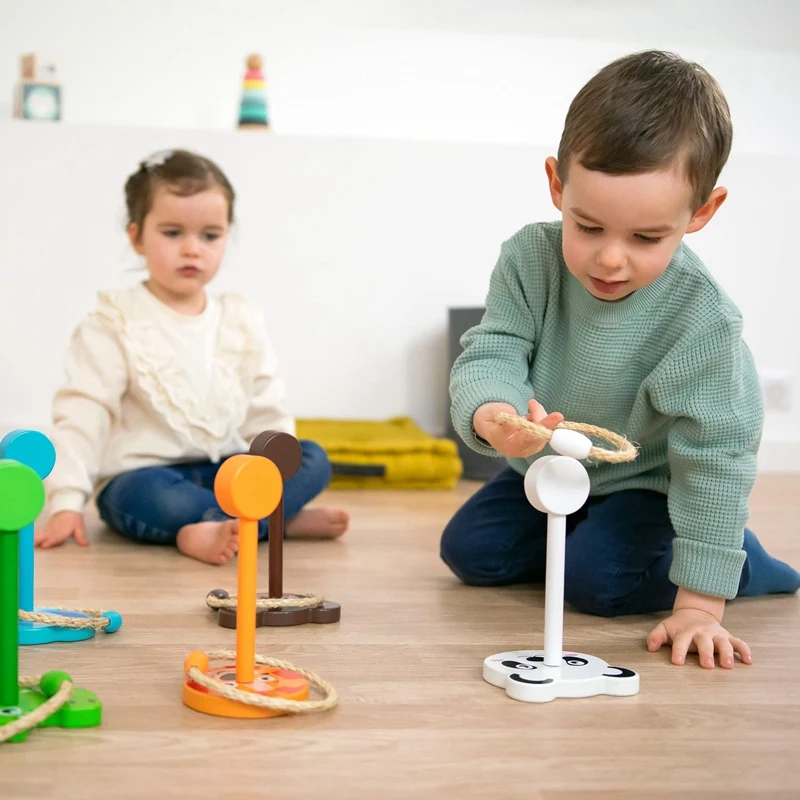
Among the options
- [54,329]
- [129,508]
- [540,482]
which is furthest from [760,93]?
[540,482]

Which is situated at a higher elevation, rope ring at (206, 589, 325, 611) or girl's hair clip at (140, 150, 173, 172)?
girl's hair clip at (140, 150, 173, 172)

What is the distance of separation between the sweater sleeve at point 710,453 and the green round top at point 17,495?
0.60m

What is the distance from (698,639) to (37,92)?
1880 mm

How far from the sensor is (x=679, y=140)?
933 millimetres

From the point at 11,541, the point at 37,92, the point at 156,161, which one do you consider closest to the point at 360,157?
the point at 37,92

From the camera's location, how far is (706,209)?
101 cm

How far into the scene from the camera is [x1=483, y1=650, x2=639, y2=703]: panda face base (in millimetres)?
849

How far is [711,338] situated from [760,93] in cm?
193

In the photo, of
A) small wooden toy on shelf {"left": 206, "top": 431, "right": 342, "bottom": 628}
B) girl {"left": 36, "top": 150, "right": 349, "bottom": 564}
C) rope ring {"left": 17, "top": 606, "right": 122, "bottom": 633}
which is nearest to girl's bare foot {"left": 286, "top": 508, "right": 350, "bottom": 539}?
girl {"left": 36, "top": 150, "right": 349, "bottom": 564}

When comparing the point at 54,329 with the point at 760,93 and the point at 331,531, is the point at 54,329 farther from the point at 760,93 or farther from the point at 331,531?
the point at 760,93

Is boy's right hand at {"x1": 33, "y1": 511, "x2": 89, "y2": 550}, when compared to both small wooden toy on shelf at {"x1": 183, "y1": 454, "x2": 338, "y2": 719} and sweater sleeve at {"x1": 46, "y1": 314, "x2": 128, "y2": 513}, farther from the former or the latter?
small wooden toy on shelf at {"x1": 183, "y1": 454, "x2": 338, "y2": 719}

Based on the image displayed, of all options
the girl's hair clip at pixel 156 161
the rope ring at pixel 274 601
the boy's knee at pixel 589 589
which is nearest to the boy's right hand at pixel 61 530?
the rope ring at pixel 274 601

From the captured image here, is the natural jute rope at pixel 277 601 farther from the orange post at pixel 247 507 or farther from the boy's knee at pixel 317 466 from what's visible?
the boy's knee at pixel 317 466

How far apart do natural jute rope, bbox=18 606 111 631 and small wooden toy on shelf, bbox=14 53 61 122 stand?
159cm
